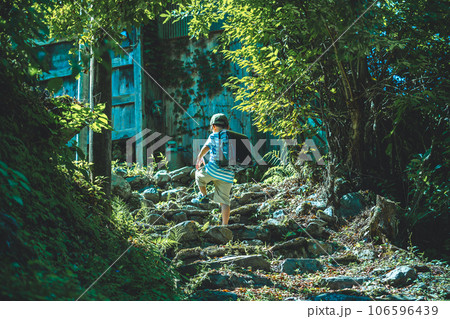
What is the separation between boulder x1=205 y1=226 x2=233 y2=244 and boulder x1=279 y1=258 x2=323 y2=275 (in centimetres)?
111

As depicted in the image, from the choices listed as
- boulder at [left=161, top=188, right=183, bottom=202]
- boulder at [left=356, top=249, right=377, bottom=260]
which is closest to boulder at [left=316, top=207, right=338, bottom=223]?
boulder at [left=356, top=249, right=377, bottom=260]

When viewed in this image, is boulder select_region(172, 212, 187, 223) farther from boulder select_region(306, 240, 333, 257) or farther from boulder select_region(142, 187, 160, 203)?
boulder select_region(306, 240, 333, 257)

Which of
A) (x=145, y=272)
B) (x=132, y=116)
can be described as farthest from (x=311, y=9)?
(x=132, y=116)

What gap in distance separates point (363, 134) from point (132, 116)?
6.00 metres

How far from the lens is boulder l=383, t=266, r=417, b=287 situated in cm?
388

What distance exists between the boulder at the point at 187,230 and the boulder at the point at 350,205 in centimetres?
237

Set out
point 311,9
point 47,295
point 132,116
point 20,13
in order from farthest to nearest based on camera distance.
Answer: point 132,116 < point 311,9 < point 20,13 < point 47,295

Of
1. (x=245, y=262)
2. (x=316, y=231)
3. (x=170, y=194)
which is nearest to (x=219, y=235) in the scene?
(x=245, y=262)

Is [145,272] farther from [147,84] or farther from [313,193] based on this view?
[147,84]

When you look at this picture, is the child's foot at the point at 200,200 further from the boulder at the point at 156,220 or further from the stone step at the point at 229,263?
the stone step at the point at 229,263

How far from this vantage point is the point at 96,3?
161 inches

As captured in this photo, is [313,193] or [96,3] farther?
[313,193]

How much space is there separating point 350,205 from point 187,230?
2681mm

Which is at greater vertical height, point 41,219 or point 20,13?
point 20,13
